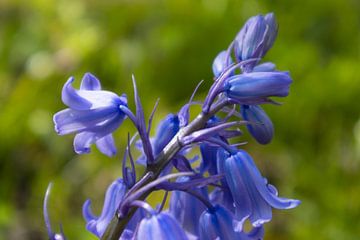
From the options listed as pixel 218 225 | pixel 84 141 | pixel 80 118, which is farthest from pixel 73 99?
pixel 218 225

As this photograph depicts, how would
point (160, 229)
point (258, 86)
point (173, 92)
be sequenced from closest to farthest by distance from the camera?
point (160, 229) < point (258, 86) < point (173, 92)

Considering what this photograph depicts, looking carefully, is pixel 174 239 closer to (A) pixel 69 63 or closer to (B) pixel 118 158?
(B) pixel 118 158

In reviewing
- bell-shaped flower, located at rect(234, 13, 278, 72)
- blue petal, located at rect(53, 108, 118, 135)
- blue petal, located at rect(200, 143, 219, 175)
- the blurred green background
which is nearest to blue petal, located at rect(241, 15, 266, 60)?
bell-shaped flower, located at rect(234, 13, 278, 72)

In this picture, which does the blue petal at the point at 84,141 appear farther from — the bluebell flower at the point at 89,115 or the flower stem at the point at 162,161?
the flower stem at the point at 162,161

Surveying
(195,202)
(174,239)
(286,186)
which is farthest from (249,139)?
(174,239)

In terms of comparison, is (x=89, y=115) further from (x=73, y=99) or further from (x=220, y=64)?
(x=220, y=64)

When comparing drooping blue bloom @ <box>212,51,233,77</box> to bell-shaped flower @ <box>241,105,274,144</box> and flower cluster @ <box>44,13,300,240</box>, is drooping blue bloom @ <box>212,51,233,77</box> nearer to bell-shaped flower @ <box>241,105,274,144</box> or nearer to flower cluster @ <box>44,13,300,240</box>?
flower cluster @ <box>44,13,300,240</box>
